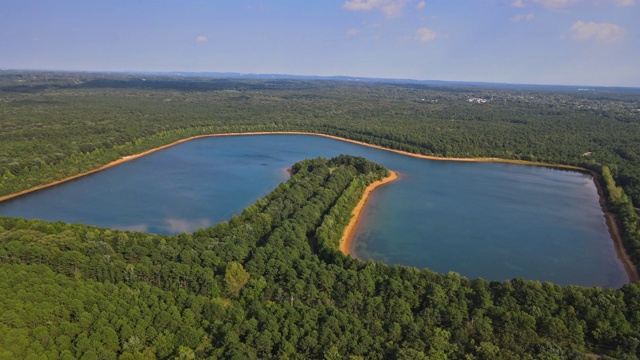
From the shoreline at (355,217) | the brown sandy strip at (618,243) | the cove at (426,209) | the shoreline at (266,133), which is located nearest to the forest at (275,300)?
the brown sandy strip at (618,243)

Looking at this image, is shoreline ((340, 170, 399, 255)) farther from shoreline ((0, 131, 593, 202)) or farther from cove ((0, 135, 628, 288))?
shoreline ((0, 131, 593, 202))

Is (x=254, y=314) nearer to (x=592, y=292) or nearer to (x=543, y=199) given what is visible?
(x=592, y=292)

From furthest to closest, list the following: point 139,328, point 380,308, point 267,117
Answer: point 267,117 < point 380,308 < point 139,328

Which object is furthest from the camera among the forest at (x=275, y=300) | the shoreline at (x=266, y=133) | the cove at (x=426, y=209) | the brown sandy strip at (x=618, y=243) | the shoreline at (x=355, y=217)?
the shoreline at (x=266, y=133)

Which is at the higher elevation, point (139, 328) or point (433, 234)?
point (139, 328)

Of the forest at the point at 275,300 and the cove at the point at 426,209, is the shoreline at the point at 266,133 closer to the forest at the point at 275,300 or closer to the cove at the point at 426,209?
the cove at the point at 426,209

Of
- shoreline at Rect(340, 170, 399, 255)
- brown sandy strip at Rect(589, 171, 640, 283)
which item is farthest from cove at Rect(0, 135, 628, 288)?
shoreline at Rect(340, 170, 399, 255)

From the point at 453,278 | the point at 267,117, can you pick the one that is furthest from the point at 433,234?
the point at 267,117

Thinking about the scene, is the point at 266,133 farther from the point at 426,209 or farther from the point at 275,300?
the point at 275,300
